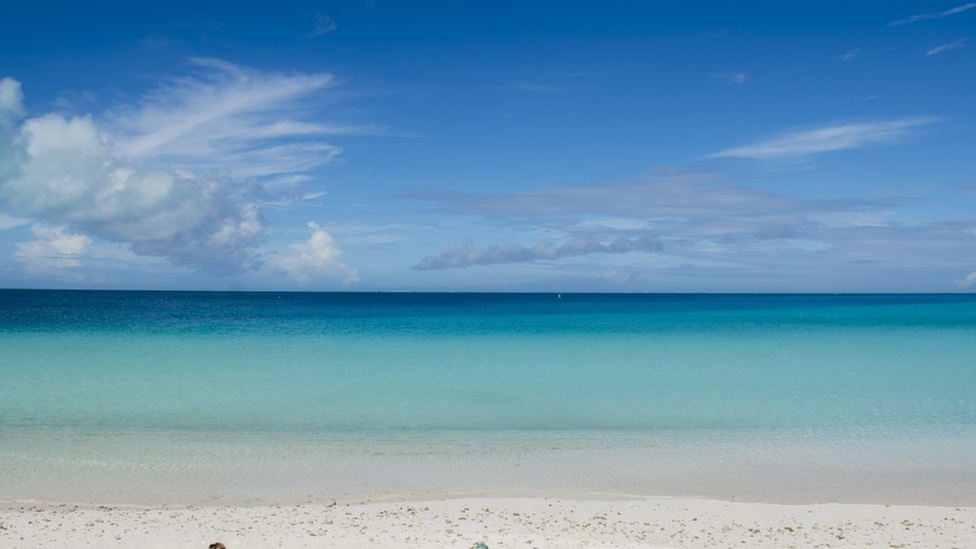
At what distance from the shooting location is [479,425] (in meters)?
13.0

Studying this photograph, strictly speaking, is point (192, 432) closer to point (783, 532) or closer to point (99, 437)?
point (99, 437)

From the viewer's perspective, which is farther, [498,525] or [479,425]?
[479,425]

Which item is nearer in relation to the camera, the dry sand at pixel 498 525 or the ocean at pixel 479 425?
the dry sand at pixel 498 525

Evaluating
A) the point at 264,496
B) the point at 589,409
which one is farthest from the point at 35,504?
the point at 589,409

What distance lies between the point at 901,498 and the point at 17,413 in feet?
49.4

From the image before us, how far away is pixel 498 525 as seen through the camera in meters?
7.31

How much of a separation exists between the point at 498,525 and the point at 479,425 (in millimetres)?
5720

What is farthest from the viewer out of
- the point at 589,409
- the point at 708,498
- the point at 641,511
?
the point at 589,409

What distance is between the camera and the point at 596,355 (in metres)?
25.8

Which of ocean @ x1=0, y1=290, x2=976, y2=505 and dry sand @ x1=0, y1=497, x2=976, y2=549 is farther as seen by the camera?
ocean @ x1=0, y1=290, x2=976, y2=505

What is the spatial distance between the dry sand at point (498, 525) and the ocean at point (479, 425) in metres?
0.68

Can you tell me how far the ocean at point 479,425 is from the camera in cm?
916

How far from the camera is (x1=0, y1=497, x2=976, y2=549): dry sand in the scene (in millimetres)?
6746

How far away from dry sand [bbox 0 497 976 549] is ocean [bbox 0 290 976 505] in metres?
0.68
